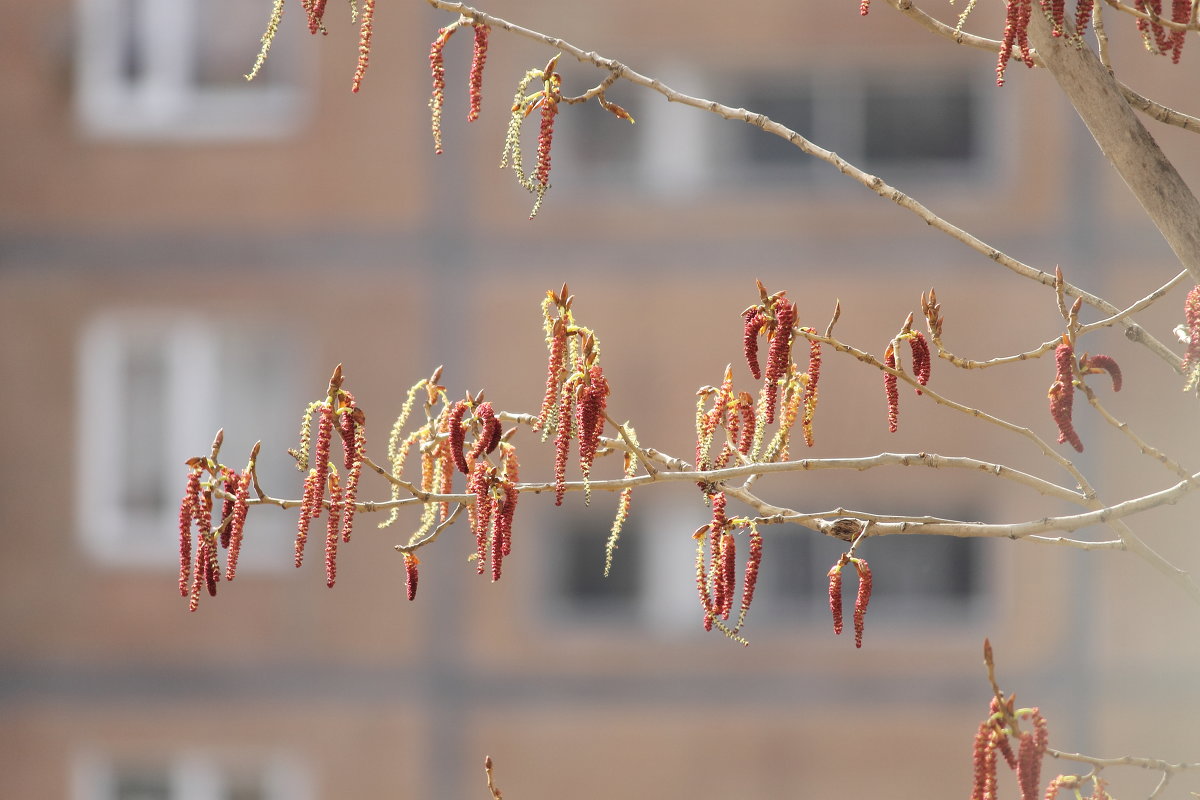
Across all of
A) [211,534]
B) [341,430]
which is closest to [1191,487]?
[341,430]

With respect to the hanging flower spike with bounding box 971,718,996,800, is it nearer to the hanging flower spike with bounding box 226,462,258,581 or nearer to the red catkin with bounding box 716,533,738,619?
the red catkin with bounding box 716,533,738,619

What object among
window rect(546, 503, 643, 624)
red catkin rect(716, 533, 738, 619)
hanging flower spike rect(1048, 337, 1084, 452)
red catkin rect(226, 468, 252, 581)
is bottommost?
window rect(546, 503, 643, 624)

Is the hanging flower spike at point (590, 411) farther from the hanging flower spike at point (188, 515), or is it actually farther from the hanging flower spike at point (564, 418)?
the hanging flower spike at point (188, 515)

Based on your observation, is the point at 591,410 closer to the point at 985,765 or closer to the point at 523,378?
the point at 985,765

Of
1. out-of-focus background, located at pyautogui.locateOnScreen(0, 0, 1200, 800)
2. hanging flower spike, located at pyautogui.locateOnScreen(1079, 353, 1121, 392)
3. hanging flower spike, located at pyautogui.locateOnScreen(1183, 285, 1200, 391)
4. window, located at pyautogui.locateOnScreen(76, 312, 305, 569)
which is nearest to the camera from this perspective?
hanging flower spike, located at pyautogui.locateOnScreen(1183, 285, 1200, 391)

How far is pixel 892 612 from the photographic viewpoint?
1075 centimetres

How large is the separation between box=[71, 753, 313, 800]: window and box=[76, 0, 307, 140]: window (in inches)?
177

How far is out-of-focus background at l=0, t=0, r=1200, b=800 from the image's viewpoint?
34.3 feet

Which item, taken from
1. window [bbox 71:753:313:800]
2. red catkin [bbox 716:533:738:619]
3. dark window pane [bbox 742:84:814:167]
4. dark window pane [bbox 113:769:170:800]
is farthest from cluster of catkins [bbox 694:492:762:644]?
dark window pane [bbox 113:769:170:800]

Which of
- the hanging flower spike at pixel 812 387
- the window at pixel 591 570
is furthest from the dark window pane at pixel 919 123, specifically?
the hanging flower spike at pixel 812 387

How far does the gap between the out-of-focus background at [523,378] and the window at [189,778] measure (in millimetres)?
26

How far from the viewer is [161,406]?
435 inches

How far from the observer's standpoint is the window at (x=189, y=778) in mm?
10828

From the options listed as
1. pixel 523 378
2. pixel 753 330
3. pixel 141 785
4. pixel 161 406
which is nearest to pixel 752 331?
pixel 753 330
